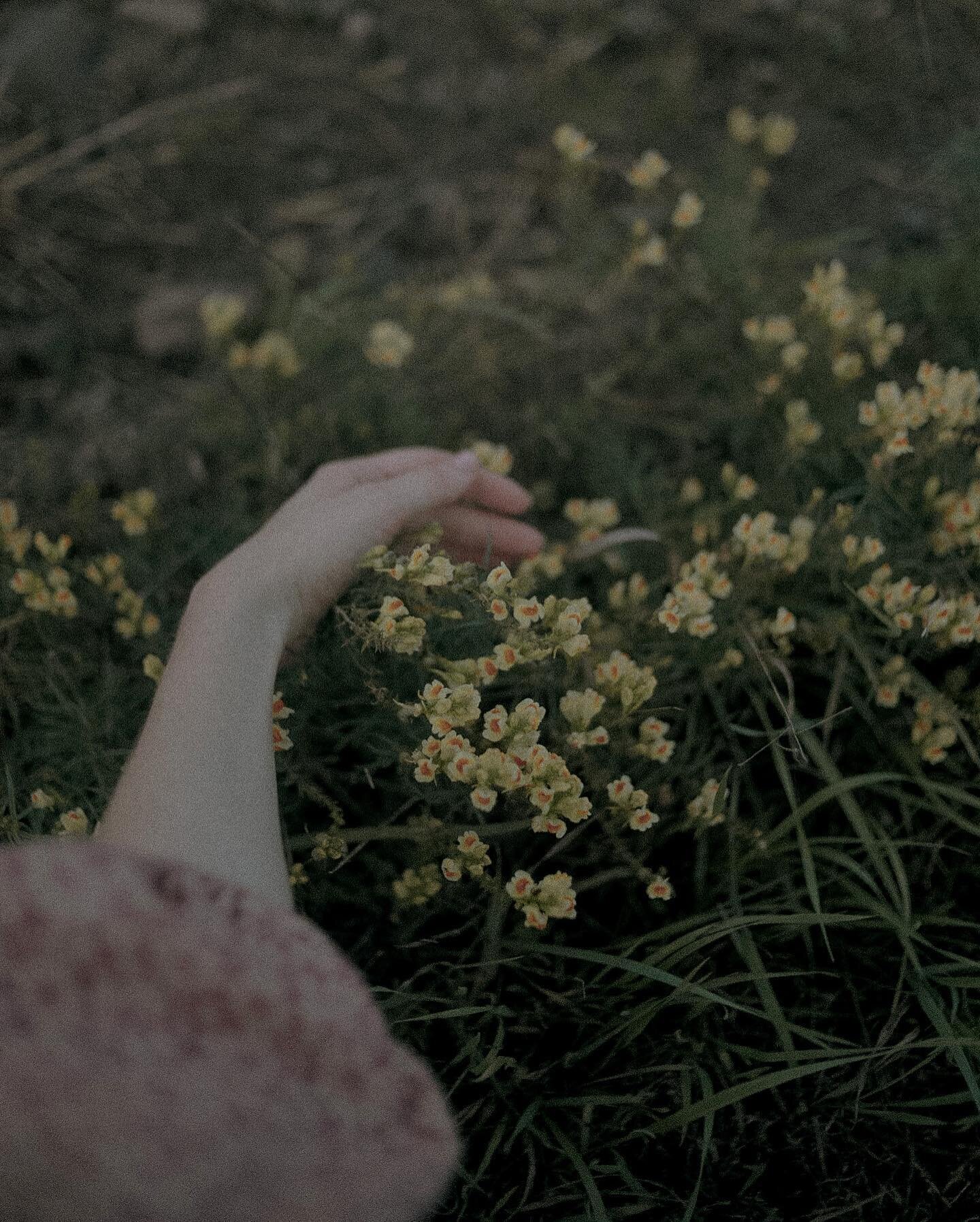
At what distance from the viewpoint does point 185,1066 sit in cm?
94

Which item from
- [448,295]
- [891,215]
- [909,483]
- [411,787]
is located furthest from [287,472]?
[891,215]

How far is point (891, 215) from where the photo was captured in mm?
3066

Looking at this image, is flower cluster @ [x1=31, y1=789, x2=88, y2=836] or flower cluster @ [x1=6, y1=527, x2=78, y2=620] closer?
flower cluster @ [x1=31, y1=789, x2=88, y2=836]

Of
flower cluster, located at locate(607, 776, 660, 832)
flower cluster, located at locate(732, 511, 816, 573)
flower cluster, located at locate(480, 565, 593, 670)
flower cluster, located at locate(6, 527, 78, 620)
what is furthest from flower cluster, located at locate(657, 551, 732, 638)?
flower cluster, located at locate(6, 527, 78, 620)

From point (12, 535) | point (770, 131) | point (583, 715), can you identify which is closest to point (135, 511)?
point (12, 535)

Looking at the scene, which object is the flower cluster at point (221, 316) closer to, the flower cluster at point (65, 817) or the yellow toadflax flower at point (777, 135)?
the flower cluster at point (65, 817)

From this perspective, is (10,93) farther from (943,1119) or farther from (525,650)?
(943,1119)

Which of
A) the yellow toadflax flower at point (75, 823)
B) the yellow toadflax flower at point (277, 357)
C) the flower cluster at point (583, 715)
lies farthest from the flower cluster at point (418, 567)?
the yellow toadflax flower at point (277, 357)

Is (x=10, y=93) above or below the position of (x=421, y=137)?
above

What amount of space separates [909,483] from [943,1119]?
1.14m

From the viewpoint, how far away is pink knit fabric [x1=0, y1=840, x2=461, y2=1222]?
89cm

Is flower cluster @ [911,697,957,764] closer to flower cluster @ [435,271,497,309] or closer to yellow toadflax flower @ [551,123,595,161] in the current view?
yellow toadflax flower @ [551,123,595,161]

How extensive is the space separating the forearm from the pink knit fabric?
17 centimetres

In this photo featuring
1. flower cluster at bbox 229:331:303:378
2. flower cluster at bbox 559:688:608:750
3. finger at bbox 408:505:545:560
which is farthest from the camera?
flower cluster at bbox 229:331:303:378
